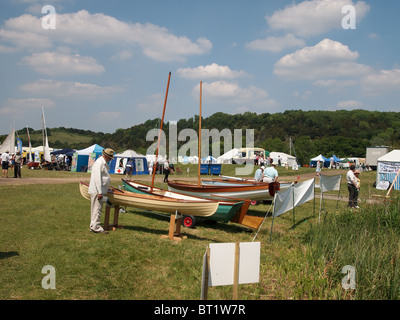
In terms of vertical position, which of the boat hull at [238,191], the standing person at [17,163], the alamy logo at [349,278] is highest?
the standing person at [17,163]

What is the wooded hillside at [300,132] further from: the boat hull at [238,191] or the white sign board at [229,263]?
the white sign board at [229,263]

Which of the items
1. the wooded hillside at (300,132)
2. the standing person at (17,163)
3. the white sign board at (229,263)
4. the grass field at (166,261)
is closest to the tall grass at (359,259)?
the grass field at (166,261)

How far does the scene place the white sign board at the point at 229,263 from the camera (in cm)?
334

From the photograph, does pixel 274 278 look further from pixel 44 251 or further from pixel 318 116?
pixel 318 116

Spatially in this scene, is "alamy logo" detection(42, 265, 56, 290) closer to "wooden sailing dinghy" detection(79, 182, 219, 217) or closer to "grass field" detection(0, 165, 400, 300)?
"grass field" detection(0, 165, 400, 300)

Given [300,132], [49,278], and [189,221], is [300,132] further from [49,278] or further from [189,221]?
[49,278]

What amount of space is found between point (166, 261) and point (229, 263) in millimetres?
3057

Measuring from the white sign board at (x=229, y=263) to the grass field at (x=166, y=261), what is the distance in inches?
64.1

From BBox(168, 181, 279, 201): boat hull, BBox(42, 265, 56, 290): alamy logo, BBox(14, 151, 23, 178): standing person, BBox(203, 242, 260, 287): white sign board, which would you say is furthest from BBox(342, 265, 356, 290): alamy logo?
BBox(14, 151, 23, 178): standing person

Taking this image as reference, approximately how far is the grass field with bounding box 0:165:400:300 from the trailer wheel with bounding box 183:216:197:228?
7.9 inches

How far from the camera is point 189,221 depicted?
30.4 ft

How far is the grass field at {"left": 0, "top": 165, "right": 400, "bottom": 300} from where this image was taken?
196 inches
